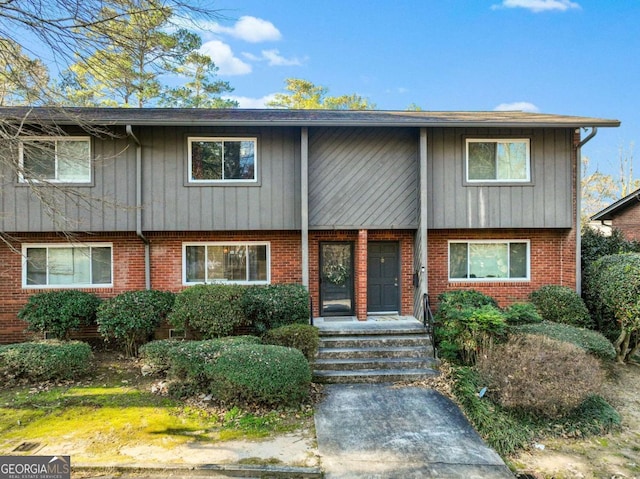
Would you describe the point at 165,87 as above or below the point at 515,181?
above

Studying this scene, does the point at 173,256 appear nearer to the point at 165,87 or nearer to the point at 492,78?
the point at 165,87

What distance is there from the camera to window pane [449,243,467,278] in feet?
30.9

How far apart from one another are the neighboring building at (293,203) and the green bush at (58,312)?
28.4 inches

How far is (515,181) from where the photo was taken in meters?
8.85

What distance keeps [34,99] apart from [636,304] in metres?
11.4

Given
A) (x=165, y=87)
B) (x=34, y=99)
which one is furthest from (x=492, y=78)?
(x=34, y=99)

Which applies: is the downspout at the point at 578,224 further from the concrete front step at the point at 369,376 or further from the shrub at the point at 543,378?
the concrete front step at the point at 369,376

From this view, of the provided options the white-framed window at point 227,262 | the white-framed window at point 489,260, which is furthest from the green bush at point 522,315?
the white-framed window at point 227,262

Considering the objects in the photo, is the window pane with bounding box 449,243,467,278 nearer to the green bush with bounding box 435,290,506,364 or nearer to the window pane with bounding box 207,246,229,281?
the green bush with bounding box 435,290,506,364

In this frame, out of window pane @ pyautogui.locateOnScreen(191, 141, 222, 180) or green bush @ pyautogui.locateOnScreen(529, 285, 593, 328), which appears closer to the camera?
green bush @ pyautogui.locateOnScreen(529, 285, 593, 328)

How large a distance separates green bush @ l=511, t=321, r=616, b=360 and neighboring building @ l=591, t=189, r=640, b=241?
913 centimetres

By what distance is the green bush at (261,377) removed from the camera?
522 cm

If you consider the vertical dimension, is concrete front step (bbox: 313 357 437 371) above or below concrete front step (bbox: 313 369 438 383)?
above

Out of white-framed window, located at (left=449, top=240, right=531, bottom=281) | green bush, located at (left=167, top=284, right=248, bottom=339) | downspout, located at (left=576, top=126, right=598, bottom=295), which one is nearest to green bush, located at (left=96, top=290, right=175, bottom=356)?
green bush, located at (left=167, top=284, right=248, bottom=339)
